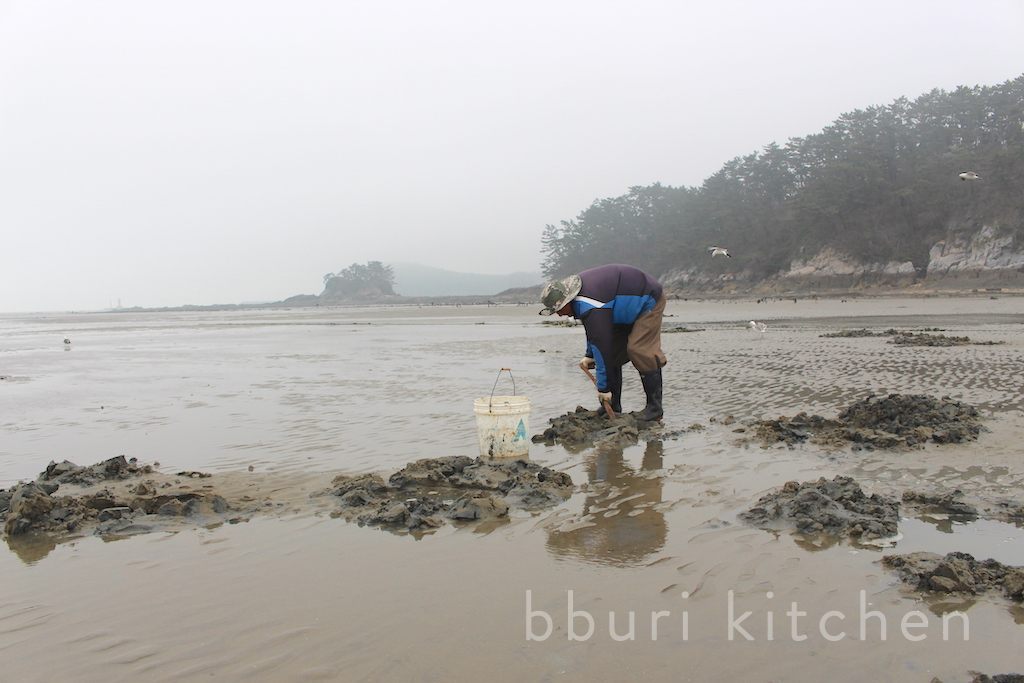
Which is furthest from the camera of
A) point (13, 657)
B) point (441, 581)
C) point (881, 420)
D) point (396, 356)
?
point (396, 356)

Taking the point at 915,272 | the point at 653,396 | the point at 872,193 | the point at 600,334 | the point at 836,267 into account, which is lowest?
the point at 653,396

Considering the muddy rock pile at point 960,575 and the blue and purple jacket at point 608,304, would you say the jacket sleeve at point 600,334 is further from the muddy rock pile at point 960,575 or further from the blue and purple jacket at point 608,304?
the muddy rock pile at point 960,575

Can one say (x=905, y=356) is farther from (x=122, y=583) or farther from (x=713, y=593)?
(x=122, y=583)

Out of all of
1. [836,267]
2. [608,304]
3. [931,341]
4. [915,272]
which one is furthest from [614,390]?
[836,267]

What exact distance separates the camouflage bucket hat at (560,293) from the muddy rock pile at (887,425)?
2.44m

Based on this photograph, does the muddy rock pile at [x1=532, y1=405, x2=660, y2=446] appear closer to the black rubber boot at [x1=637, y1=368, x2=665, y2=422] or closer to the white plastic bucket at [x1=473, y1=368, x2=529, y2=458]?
the black rubber boot at [x1=637, y1=368, x2=665, y2=422]

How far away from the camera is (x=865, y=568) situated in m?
3.82

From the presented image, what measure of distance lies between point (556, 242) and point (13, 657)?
107984 mm

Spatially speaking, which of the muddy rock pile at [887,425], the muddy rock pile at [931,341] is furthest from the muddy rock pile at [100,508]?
the muddy rock pile at [931,341]

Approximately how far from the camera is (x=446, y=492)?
5.64 meters

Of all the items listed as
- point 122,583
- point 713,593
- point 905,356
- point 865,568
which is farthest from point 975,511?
point 905,356

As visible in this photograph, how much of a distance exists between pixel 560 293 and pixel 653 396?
5.83ft

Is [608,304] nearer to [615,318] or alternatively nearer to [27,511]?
[615,318]

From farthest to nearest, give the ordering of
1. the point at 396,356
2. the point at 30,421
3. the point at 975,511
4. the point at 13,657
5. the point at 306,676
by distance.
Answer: the point at 396,356, the point at 30,421, the point at 975,511, the point at 13,657, the point at 306,676
